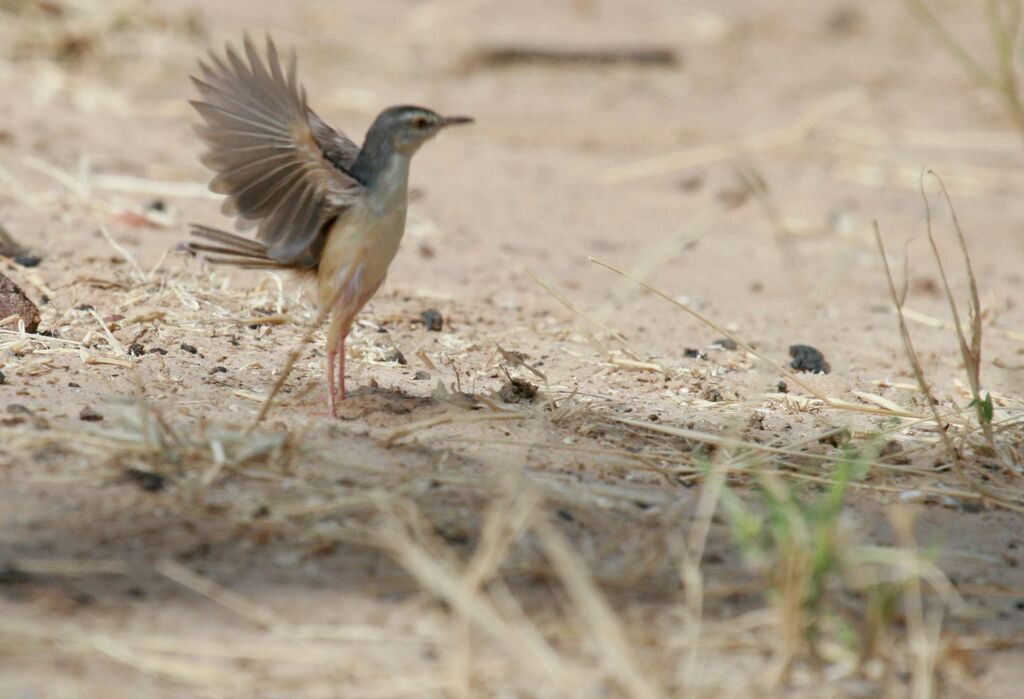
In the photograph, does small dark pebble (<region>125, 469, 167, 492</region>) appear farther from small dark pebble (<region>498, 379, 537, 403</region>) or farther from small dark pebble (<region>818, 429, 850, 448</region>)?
small dark pebble (<region>818, 429, 850, 448</region>)

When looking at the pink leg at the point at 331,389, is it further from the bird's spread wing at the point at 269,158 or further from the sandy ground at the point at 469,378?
the bird's spread wing at the point at 269,158

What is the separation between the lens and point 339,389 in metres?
4.32

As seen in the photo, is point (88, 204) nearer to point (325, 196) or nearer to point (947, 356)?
point (325, 196)

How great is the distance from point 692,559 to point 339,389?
58.8 inches

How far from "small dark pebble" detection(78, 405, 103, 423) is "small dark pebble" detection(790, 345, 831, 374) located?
107 inches

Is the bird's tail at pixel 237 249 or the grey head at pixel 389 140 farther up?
the grey head at pixel 389 140

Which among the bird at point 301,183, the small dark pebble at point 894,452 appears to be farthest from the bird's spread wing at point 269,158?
the small dark pebble at point 894,452

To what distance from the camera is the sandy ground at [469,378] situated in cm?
288

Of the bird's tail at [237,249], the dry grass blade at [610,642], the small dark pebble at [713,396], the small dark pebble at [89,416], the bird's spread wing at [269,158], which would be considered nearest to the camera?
the dry grass blade at [610,642]

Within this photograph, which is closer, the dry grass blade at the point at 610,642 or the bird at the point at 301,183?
the dry grass blade at the point at 610,642

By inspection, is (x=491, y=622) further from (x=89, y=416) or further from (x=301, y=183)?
(x=301, y=183)

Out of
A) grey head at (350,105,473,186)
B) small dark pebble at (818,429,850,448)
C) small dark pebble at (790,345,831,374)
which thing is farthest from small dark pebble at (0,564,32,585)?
small dark pebble at (790,345,831,374)

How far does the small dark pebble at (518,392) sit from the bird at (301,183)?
0.52m

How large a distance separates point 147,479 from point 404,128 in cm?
145
